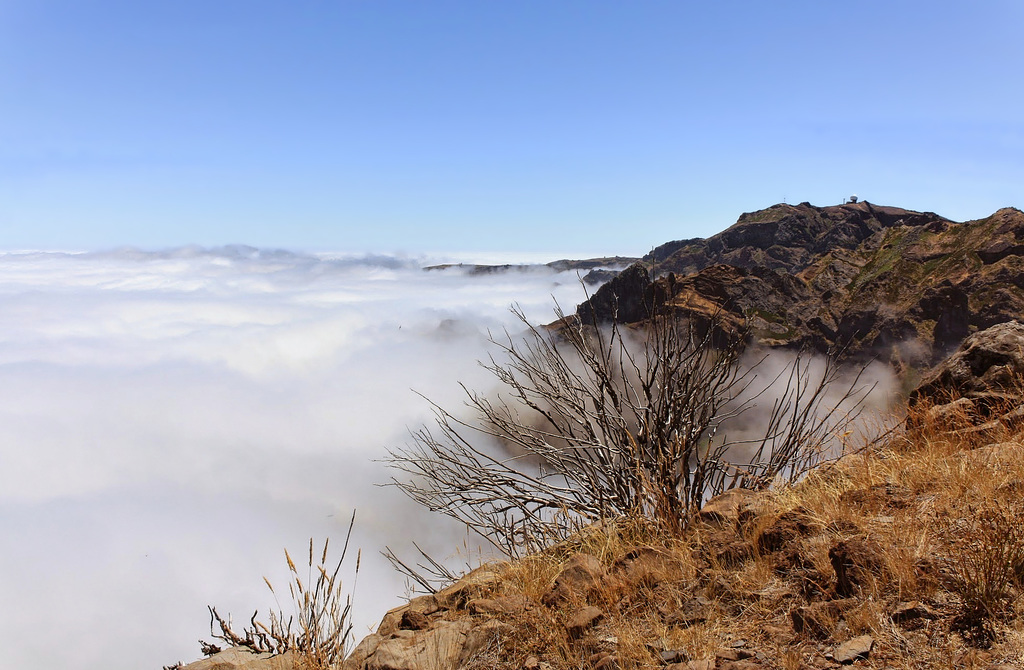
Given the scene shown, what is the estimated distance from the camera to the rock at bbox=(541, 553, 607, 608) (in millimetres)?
4555

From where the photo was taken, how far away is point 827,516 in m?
4.66

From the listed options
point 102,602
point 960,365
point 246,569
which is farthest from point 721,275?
point 102,602

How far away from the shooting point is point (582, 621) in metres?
4.18

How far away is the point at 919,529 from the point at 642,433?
3.58 m

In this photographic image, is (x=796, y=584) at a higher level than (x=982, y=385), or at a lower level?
lower

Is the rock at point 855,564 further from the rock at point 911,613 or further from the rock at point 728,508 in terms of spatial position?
the rock at point 728,508

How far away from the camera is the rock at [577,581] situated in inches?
179

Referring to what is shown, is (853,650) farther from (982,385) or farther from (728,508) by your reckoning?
(982,385)

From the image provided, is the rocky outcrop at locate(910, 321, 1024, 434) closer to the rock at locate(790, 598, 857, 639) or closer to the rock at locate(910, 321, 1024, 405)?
the rock at locate(910, 321, 1024, 405)

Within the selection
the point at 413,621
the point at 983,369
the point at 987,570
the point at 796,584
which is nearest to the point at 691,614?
the point at 796,584

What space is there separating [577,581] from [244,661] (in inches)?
110

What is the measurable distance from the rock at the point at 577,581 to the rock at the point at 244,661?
1851 millimetres

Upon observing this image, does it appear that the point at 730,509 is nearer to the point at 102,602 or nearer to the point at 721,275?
the point at 721,275

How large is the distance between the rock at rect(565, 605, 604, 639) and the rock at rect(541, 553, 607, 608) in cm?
20
